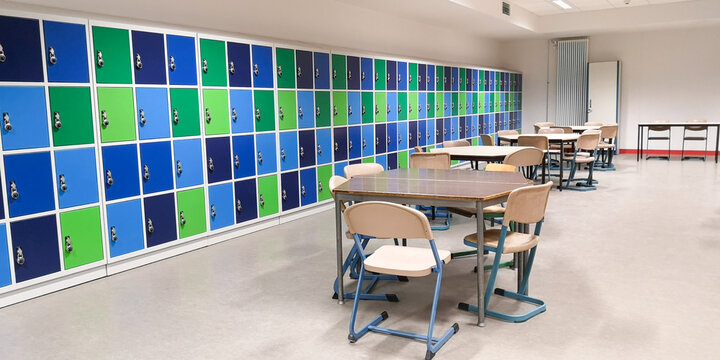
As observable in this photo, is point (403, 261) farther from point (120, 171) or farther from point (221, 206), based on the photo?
point (221, 206)

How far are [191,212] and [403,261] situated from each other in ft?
8.98

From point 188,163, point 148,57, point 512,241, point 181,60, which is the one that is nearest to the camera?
point 512,241

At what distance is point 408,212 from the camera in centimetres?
284

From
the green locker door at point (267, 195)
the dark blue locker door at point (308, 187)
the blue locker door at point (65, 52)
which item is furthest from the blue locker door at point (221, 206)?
the blue locker door at point (65, 52)

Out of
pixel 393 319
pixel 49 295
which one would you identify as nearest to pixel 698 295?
pixel 393 319

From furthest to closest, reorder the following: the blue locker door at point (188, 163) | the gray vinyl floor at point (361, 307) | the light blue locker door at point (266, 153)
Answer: the light blue locker door at point (266, 153) → the blue locker door at point (188, 163) → the gray vinyl floor at point (361, 307)

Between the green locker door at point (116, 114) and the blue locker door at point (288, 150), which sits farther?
the blue locker door at point (288, 150)

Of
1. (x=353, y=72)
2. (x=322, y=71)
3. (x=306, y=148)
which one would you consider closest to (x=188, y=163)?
(x=306, y=148)

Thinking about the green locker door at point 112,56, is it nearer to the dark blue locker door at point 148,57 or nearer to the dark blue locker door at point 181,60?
the dark blue locker door at point 148,57

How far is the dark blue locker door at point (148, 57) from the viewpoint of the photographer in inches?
179

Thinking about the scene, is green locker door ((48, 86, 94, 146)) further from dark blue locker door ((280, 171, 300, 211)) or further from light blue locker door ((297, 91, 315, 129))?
light blue locker door ((297, 91, 315, 129))

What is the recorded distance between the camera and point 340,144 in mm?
7125

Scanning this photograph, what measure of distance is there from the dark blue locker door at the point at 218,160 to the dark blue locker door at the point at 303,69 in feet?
4.23

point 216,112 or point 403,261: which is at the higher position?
point 216,112
